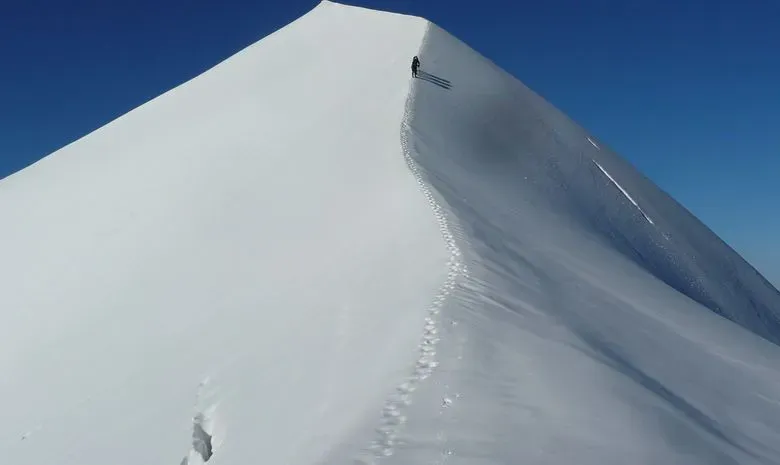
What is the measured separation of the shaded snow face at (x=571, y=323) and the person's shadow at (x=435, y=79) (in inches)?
12.0

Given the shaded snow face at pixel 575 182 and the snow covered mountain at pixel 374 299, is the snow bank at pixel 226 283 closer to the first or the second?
the snow covered mountain at pixel 374 299

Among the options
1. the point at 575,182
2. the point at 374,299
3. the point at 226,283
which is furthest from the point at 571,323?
the point at 575,182

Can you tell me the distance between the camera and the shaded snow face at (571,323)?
6.51 m

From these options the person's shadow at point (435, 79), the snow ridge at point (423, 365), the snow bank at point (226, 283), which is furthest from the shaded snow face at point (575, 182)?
the snow ridge at point (423, 365)

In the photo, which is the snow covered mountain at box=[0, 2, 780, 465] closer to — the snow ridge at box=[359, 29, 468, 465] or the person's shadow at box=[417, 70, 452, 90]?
the snow ridge at box=[359, 29, 468, 465]

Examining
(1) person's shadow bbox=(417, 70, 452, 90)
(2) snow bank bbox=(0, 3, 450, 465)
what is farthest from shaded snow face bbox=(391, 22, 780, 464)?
(2) snow bank bbox=(0, 3, 450, 465)

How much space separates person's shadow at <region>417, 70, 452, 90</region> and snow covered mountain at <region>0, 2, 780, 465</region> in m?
0.26

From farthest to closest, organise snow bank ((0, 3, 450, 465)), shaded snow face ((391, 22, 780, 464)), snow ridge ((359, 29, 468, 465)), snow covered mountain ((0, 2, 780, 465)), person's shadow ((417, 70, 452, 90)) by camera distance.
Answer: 1. person's shadow ((417, 70, 452, 90))
2. snow bank ((0, 3, 450, 465))
3. snow covered mountain ((0, 2, 780, 465))
4. shaded snow face ((391, 22, 780, 464))
5. snow ridge ((359, 29, 468, 465))

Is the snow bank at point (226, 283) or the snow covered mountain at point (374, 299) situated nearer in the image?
the snow covered mountain at point (374, 299)

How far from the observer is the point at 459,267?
1102cm

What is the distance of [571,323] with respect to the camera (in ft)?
34.1

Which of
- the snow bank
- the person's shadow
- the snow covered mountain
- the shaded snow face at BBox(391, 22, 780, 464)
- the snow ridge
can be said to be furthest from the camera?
the person's shadow

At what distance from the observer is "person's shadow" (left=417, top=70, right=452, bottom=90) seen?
3065 centimetres

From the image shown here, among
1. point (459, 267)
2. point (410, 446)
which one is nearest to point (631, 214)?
point (459, 267)
